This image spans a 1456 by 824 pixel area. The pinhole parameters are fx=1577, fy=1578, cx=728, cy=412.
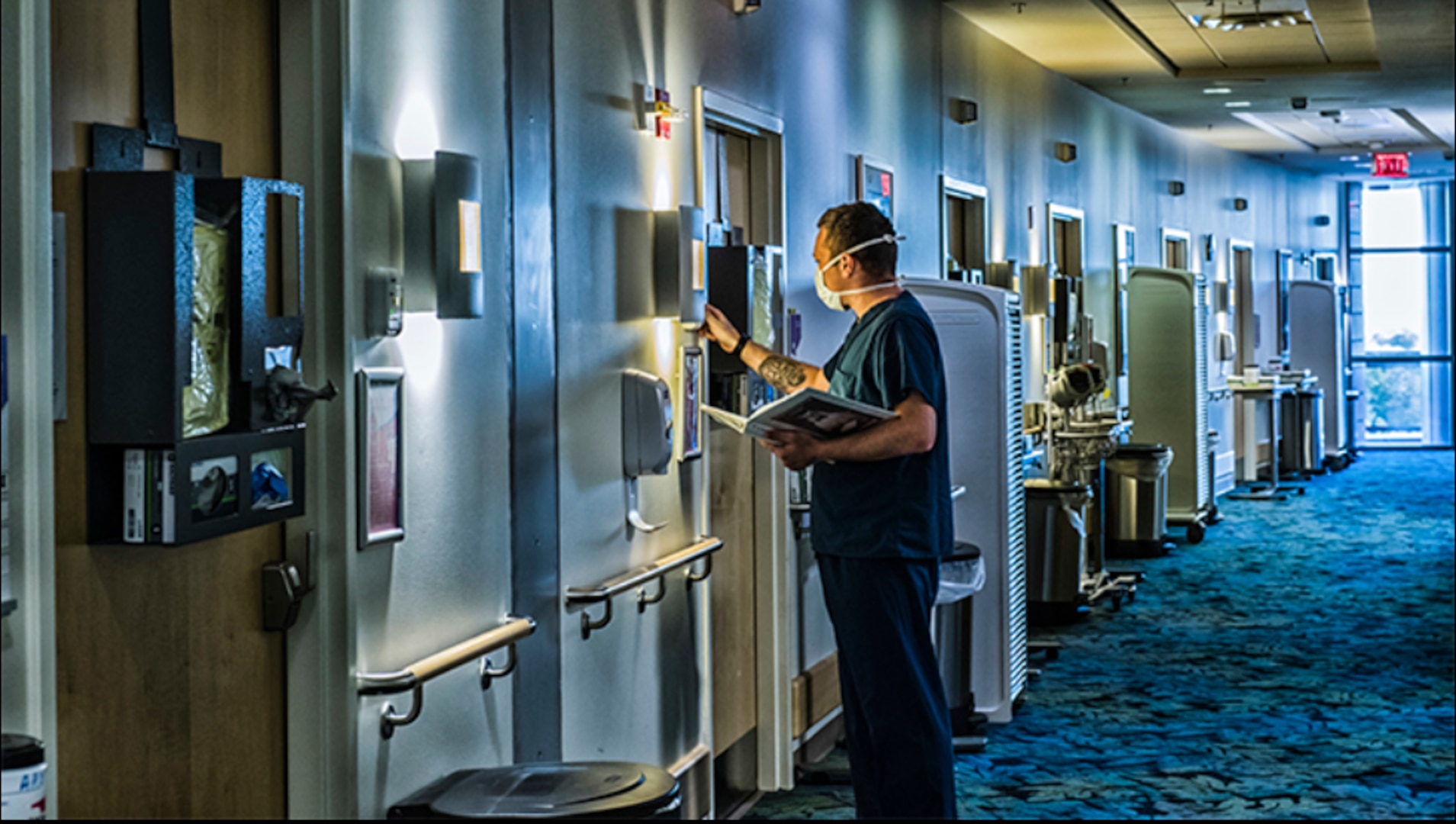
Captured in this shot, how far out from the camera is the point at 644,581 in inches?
166

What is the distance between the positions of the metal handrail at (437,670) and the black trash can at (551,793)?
163mm

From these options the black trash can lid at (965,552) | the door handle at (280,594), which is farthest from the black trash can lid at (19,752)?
the black trash can lid at (965,552)

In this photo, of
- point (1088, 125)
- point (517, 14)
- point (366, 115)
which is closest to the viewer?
point (366, 115)

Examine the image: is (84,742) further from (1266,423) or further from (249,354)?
(1266,423)

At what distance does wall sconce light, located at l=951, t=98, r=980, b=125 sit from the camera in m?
8.21

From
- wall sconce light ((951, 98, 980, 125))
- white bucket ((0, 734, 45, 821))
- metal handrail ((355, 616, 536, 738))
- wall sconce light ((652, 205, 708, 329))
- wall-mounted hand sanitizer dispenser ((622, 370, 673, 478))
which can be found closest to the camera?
white bucket ((0, 734, 45, 821))

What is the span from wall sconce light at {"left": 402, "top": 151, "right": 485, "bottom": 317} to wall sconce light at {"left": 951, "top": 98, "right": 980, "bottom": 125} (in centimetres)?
541

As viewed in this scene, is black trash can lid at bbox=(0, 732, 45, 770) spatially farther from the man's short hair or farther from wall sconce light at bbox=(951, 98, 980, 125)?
wall sconce light at bbox=(951, 98, 980, 125)

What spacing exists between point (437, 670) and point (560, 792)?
1.13ft

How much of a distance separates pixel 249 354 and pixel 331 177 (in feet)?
1.61

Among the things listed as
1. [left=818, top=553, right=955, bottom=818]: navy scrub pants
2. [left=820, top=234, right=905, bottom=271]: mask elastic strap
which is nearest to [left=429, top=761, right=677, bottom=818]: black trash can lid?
[left=818, top=553, right=955, bottom=818]: navy scrub pants

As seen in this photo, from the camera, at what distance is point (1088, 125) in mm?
11508

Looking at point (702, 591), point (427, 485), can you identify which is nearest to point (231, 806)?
point (427, 485)

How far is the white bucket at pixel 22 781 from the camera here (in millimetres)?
1899
